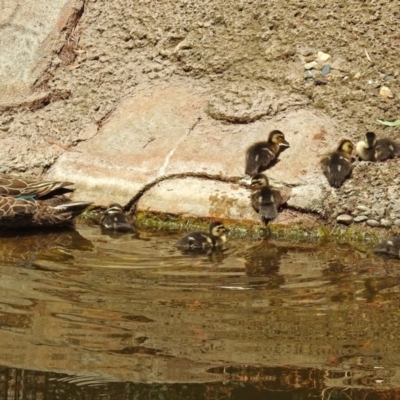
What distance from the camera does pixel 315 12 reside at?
9.12 metres

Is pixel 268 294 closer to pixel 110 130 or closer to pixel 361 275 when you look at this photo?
pixel 361 275

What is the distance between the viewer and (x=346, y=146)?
26.2 ft

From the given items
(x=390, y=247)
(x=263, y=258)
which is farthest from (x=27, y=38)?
(x=390, y=247)

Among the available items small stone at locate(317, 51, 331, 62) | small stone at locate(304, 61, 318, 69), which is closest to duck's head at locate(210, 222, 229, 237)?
small stone at locate(304, 61, 318, 69)

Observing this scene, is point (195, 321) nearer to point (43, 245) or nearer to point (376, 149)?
point (43, 245)

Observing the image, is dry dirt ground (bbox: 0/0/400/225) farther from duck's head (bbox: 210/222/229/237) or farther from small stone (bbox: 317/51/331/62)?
duck's head (bbox: 210/222/229/237)

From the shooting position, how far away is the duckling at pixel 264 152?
26.0 feet

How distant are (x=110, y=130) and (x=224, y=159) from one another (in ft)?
3.40

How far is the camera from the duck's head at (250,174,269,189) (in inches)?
307

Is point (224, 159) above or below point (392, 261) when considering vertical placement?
above

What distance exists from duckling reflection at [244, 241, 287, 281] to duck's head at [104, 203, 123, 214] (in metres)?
1.03

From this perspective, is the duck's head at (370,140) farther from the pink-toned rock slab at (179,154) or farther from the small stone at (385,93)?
the small stone at (385,93)

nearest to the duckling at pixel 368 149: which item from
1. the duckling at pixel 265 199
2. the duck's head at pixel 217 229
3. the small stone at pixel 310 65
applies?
the duckling at pixel 265 199

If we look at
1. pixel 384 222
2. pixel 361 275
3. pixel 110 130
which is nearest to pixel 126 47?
pixel 110 130
